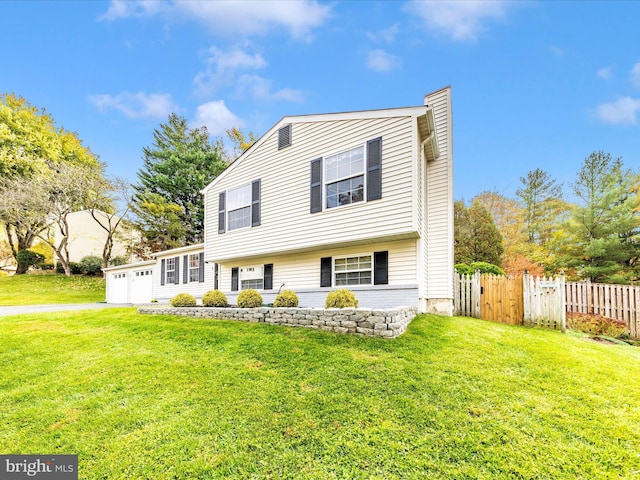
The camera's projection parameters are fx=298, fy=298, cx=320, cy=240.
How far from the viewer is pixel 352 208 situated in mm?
8789

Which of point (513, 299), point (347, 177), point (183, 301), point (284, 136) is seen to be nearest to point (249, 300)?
point (183, 301)

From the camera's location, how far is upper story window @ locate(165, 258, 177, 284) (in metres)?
15.8

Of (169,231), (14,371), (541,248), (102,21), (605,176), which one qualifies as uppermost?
(102,21)

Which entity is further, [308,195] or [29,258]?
[29,258]

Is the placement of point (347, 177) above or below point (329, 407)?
above

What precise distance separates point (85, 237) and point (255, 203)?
25.3 m

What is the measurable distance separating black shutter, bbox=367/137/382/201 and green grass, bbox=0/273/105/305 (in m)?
21.0

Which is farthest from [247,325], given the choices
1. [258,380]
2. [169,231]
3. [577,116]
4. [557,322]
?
[577,116]

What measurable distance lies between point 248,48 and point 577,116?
802 inches

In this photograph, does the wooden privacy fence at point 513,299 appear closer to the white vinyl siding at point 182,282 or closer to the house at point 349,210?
the house at point 349,210

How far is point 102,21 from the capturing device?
→ 13.1 meters

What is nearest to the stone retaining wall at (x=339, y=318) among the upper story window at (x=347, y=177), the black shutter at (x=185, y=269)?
the upper story window at (x=347, y=177)

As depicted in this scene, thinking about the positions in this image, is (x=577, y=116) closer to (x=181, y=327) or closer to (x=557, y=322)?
(x=557, y=322)

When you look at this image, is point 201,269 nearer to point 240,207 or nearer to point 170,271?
point 170,271
